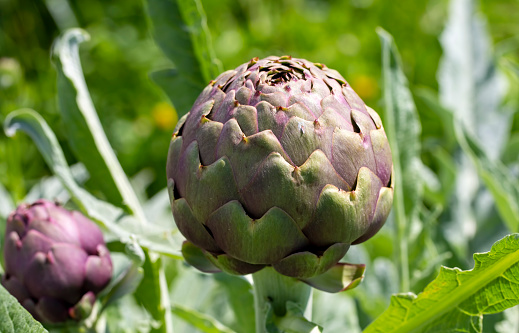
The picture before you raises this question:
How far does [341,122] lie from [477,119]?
2.26 feet

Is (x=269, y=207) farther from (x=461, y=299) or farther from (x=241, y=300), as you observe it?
(x=241, y=300)

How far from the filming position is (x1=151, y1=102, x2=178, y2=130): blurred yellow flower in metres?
2.00

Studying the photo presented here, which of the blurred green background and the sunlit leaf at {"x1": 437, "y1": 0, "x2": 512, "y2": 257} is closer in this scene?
the sunlit leaf at {"x1": 437, "y1": 0, "x2": 512, "y2": 257}

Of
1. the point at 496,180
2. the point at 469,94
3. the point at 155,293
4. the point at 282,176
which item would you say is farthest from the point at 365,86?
the point at 282,176

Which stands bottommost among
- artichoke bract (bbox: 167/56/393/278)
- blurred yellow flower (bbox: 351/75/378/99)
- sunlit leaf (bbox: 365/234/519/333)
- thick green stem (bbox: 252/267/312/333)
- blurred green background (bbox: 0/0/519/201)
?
blurred yellow flower (bbox: 351/75/378/99)

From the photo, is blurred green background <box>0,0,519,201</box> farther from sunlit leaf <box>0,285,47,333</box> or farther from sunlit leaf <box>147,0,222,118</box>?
sunlit leaf <box>0,285,47,333</box>

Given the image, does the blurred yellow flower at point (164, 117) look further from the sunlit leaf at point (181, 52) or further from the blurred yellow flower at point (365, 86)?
the sunlit leaf at point (181, 52)

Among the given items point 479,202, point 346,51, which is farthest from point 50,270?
point 346,51

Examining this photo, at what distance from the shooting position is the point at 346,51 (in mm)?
2006

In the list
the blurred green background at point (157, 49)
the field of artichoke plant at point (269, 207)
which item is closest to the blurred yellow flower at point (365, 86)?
the blurred green background at point (157, 49)

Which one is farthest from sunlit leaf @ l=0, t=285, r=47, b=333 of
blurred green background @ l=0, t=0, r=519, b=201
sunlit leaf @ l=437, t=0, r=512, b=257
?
blurred green background @ l=0, t=0, r=519, b=201

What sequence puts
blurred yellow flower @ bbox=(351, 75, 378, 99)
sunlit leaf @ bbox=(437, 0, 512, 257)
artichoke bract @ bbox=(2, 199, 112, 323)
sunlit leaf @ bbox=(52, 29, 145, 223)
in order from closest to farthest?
artichoke bract @ bbox=(2, 199, 112, 323), sunlit leaf @ bbox=(52, 29, 145, 223), sunlit leaf @ bbox=(437, 0, 512, 257), blurred yellow flower @ bbox=(351, 75, 378, 99)

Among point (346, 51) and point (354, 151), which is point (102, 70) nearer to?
point (346, 51)

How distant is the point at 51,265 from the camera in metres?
0.65
